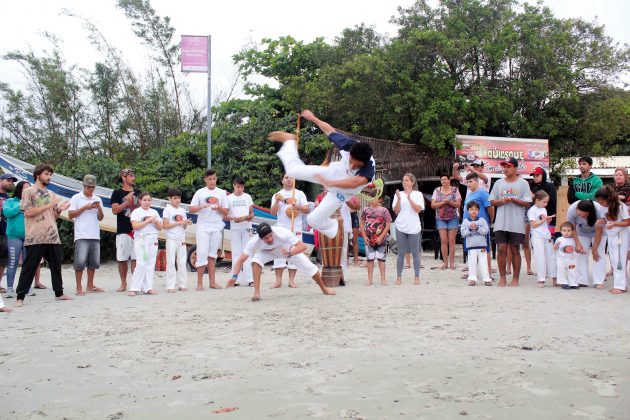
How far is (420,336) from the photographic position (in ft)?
19.4

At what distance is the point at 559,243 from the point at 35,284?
8.68 meters

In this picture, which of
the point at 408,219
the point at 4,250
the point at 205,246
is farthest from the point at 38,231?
the point at 408,219

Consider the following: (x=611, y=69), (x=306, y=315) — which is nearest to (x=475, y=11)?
(x=611, y=69)

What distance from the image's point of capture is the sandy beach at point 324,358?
13.2ft

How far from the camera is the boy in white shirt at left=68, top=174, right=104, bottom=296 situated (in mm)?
9586

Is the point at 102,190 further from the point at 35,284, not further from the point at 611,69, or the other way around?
the point at 611,69

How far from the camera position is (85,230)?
9648 mm

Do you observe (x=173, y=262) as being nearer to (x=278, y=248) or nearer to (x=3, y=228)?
(x=278, y=248)

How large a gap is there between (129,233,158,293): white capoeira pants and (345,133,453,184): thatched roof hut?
9713mm

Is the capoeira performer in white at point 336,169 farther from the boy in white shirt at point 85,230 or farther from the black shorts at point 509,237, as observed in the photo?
the boy in white shirt at point 85,230

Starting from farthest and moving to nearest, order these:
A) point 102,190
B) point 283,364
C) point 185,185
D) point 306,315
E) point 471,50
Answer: point 471,50, point 185,185, point 102,190, point 306,315, point 283,364

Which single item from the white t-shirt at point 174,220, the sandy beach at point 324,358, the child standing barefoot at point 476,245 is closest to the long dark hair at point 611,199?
the sandy beach at point 324,358

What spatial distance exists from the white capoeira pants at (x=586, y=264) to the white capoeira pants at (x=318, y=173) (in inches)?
161

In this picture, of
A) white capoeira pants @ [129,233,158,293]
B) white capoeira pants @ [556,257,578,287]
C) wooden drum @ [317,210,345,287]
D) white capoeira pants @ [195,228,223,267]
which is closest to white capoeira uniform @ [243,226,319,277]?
wooden drum @ [317,210,345,287]
